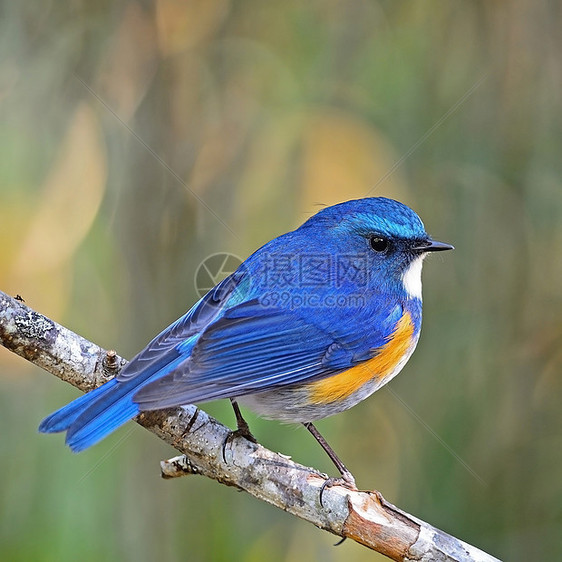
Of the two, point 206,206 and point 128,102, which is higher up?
point 128,102

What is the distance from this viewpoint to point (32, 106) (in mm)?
4504

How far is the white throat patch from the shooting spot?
3.47 meters

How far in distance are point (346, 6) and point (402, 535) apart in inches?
137

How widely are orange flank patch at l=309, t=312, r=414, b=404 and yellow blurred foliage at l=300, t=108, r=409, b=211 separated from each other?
1225 millimetres

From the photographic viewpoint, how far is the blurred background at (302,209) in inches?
166

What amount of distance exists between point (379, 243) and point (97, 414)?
56.0 inches

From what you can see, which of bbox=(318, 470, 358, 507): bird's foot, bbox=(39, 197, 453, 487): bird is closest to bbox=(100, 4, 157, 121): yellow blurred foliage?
bbox=(39, 197, 453, 487): bird

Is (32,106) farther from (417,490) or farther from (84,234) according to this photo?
(417,490)

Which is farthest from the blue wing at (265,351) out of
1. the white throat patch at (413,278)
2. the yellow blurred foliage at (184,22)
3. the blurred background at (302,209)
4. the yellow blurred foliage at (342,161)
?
the yellow blurred foliage at (184,22)

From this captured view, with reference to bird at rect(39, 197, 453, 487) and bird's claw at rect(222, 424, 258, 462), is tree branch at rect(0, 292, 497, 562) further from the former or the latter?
bird at rect(39, 197, 453, 487)

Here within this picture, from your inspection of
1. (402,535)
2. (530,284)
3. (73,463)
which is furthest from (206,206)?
(402,535)

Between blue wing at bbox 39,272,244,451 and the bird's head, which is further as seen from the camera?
the bird's head

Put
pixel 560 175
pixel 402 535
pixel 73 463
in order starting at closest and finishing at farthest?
1. pixel 402 535
2. pixel 73 463
3. pixel 560 175

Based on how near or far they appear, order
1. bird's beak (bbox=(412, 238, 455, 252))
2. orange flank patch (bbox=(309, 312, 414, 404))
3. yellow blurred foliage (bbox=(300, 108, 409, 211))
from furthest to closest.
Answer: yellow blurred foliage (bbox=(300, 108, 409, 211))
bird's beak (bbox=(412, 238, 455, 252))
orange flank patch (bbox=(309, 312, 414, 404))
